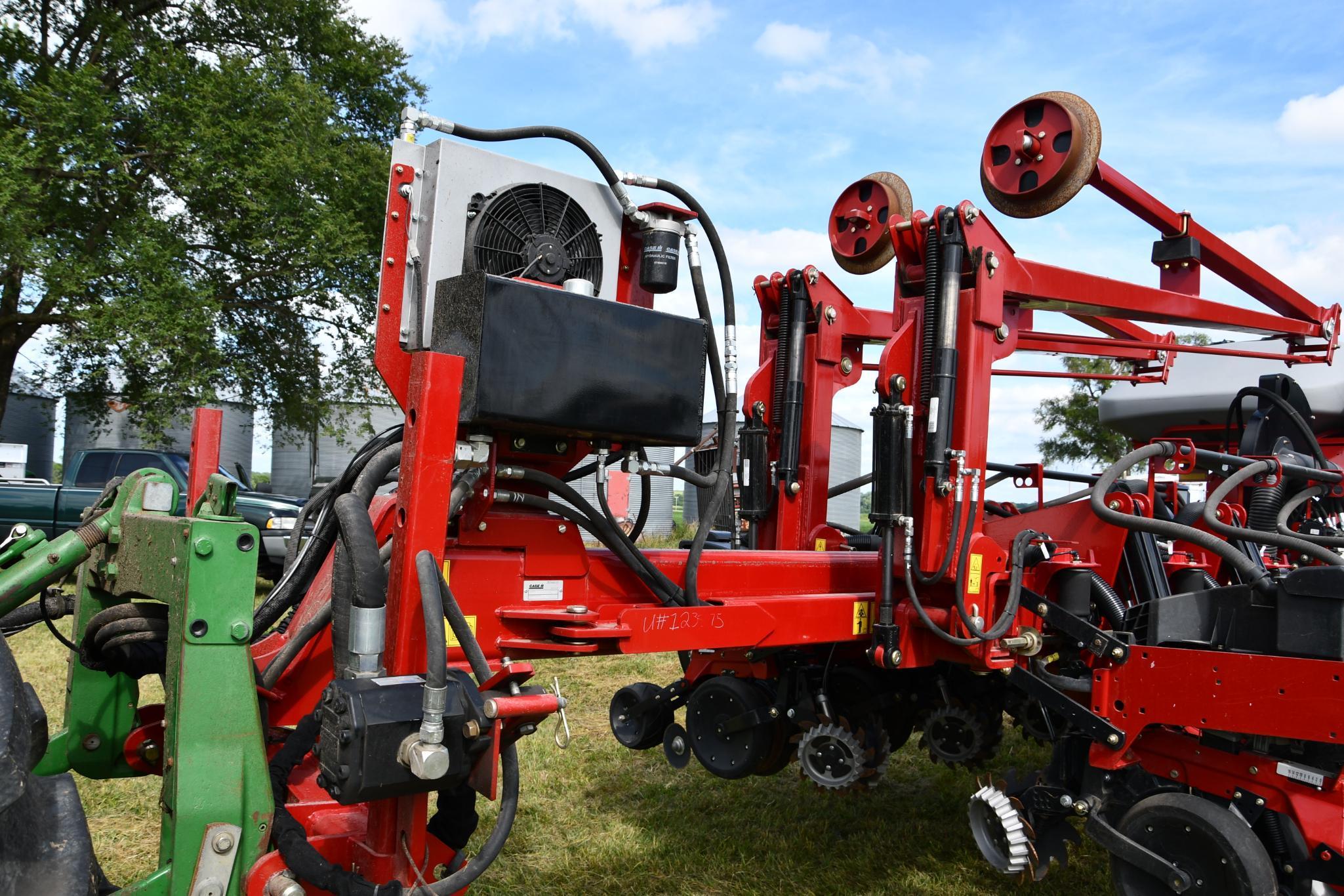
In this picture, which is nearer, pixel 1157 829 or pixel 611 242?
pixel 611 242

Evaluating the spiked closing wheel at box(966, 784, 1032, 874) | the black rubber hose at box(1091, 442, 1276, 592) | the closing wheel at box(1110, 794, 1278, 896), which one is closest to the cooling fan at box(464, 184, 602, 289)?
the black rubber hose at box(1091, 442, 1276, 592)

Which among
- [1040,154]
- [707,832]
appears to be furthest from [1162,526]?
[707,832]

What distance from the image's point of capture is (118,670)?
8.71 ft

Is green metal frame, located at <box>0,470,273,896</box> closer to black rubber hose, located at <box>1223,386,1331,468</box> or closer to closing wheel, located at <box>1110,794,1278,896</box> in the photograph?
closing wheel, located at <box>1110,794,1278,896</box>

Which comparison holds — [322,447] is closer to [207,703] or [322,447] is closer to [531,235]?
[531,235]

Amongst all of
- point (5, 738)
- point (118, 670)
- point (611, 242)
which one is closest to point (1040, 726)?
point (611, 242)

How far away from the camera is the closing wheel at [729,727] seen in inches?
155

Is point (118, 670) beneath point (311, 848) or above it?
above

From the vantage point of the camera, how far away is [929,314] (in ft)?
11.1

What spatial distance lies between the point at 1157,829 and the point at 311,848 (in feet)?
8.40

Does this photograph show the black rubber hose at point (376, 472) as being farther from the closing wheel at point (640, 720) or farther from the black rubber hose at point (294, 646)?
the closing wheel at point (640, 720)

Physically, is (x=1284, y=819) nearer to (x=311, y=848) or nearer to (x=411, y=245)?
(x=311, y=848)

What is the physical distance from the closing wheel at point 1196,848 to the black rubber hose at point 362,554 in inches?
98.4

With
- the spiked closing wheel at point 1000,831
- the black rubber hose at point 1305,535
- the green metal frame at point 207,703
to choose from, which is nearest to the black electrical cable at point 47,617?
the green metal frame at point 207,703
